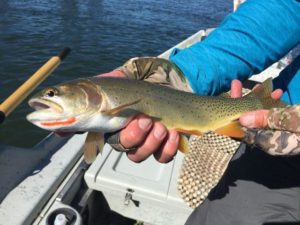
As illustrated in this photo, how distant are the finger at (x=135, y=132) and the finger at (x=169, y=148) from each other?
0.54 feet

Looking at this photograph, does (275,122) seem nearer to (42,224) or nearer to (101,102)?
(101,102)

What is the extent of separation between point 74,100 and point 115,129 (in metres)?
0.28

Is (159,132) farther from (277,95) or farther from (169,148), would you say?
(277,95)

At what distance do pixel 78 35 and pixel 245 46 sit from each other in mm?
13204

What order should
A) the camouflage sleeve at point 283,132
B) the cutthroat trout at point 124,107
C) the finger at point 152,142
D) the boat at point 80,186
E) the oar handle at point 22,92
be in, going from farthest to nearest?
the oar handle at point 22,92
the boat at point 80,186
the finger at point 152,142
the cutthroat trout at point 124,107
the camouflage sleeve at point 283,132

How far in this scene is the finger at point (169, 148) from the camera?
7.82 ft

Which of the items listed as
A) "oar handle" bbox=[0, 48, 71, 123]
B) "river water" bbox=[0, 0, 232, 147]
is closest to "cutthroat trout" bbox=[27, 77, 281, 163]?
"oar handle" bbox=[0, 48, 71, 123]

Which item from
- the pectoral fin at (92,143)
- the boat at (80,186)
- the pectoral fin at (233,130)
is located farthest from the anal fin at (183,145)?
the boat at (80,186)

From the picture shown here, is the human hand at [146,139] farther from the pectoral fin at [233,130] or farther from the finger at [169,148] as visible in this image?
the pectoral fin at [233,130]

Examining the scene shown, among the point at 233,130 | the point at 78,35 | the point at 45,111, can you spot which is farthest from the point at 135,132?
the point at 78,35

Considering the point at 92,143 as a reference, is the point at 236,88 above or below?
above

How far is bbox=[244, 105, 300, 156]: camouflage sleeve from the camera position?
6.89ft

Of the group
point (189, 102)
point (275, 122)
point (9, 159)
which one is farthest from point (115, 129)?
point (9, 159)

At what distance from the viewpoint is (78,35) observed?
15375mm
